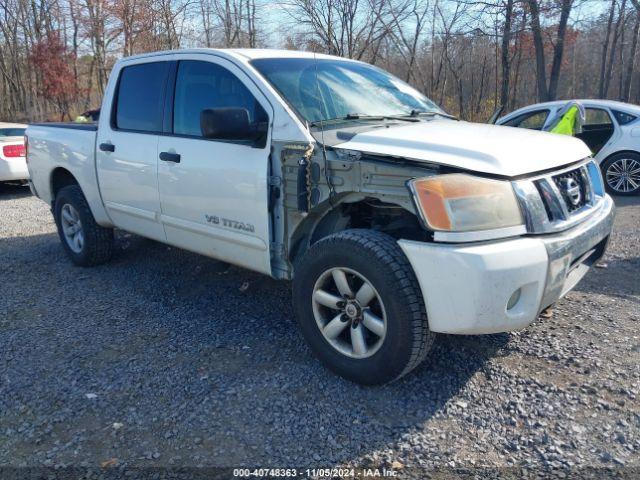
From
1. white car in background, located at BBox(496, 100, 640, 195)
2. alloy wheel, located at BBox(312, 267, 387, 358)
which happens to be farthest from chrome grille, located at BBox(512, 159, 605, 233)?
white car in background, located at BBox(496, 100, 640, 195)

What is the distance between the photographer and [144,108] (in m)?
4.30

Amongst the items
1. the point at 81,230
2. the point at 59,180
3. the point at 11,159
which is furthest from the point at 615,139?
the point at 11,159

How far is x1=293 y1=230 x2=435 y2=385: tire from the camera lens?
267 centimetres

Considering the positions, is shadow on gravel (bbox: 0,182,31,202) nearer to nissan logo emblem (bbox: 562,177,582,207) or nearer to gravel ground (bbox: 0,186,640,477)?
gravel ground (bbox: 0,186,640,477)

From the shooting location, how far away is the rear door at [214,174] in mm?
3389

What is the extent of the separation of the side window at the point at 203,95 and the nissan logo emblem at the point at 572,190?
183 centimetres

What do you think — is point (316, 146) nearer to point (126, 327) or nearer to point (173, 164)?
point (173, 164)

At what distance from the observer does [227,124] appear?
10.2 ft

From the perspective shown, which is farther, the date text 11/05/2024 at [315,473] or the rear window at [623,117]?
the rear window at [623,117]

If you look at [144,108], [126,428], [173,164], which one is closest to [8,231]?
[144,108]

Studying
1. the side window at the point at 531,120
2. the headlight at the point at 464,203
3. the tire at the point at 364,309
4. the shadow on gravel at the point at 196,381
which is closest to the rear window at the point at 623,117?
the side window at the point at 531,120

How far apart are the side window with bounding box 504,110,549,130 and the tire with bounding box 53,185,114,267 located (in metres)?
6.94

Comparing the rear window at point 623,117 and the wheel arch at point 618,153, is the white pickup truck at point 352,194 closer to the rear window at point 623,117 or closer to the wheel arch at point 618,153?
the wheel arch at point 618,153

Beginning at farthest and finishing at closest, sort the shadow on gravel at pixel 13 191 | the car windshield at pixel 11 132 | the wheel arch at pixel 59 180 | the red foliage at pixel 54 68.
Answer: the red foliage at pixel 54 68
the shadow on gravel at pixel 13 191
the car windshield at pixel 11 132
the wheel arch at pixel 59 180
